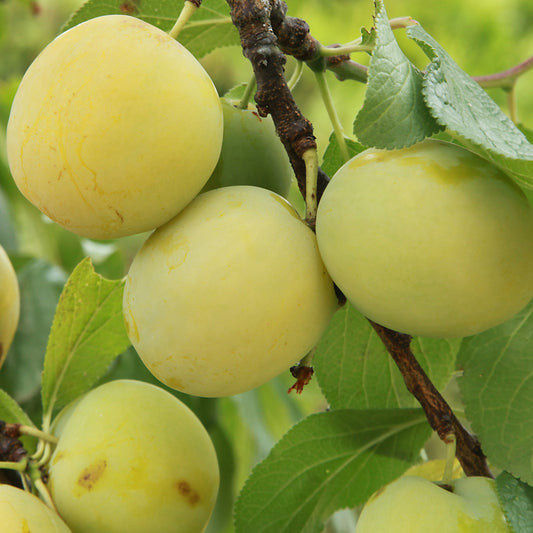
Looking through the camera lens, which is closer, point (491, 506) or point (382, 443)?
point (491, 506)

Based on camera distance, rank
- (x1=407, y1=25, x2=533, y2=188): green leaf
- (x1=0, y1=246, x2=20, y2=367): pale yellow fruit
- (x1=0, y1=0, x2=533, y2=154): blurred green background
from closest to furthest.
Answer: (x1=407, y1=25, x2=533, y2=188): green leaf → (x1=0, y1=246, x2=20, y2=367): pale yellow fruit → (x1=0, y1=0, x2=533, y2=154): blurred green background

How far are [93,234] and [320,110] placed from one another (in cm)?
237

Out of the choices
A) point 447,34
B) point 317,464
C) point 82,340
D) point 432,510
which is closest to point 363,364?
point 317,464

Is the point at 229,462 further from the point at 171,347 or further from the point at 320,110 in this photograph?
the point at 320,110

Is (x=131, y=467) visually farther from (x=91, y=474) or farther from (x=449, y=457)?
(x=449, y=457)

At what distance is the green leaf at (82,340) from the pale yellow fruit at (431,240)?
360mm

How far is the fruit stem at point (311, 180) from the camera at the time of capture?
60cm

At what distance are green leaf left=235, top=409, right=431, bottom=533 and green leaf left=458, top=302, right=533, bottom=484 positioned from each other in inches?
3.2

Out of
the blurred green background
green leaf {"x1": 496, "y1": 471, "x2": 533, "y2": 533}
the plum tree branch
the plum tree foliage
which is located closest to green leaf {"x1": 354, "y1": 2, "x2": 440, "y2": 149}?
the plum tree foliage

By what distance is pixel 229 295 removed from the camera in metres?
0.53

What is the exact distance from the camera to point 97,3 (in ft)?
2.48

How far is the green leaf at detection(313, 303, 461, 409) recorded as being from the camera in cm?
77

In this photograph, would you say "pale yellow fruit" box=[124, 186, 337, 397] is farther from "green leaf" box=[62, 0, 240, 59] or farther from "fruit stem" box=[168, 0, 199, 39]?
"green leaf" box=[62, 0, 240, 59]

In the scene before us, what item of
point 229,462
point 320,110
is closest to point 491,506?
point 229,462
